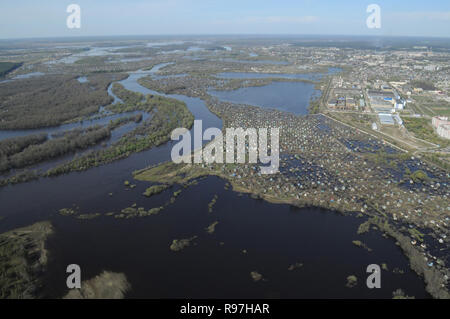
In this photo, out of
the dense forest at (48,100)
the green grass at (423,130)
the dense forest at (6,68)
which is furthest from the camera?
the dense forest at (6,68)

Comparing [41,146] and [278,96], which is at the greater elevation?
[278,96]

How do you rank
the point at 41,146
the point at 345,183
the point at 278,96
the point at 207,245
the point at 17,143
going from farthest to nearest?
1. the point at 278,96
2. the point at 17,143
3. the point at 41,146
4. the point at 345,183
5. the point at 207,245

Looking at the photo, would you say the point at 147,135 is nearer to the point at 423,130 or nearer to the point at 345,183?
the point at 345,183

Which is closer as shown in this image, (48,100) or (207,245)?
(207,245)

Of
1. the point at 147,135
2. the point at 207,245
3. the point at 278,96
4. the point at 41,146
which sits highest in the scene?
the point at 278,96

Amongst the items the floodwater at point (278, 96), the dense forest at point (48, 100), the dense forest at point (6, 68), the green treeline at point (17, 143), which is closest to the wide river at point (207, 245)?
the green treeline at point (17, 143)

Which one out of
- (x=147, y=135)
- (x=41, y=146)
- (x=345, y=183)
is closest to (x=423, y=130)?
(x=345, y=183)

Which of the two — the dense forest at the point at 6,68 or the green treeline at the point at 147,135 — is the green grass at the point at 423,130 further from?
the dense forest at the point at 6,68
